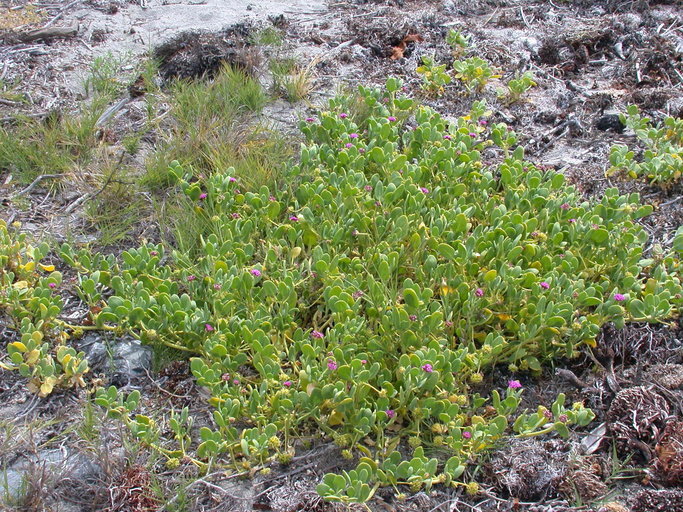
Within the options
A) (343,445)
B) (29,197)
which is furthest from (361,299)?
(29,197)

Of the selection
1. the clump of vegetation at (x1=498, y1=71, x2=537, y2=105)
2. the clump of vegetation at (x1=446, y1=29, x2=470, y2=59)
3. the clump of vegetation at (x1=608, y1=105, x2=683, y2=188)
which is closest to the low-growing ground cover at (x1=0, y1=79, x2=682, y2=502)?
the clump of vegetation at (x1=608, y1=105, x2=683, y2=188)

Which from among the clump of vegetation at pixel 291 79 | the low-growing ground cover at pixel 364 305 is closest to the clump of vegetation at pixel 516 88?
the low-growing ground cover at pixel 364 305

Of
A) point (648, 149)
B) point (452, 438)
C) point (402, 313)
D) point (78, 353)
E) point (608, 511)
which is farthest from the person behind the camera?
point (648, 149)

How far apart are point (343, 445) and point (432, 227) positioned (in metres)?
1.19

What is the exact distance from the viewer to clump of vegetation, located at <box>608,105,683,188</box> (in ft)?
13.1

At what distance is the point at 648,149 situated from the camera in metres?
4.27

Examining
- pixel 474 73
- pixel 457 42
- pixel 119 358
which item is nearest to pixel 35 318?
pixel 119 358

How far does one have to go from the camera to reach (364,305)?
3221 millimetres

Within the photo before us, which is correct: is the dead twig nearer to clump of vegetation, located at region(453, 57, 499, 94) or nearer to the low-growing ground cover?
the low-growing ground cover

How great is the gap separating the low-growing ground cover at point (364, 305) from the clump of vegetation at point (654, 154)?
434mm

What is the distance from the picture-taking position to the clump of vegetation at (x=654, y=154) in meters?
3.99

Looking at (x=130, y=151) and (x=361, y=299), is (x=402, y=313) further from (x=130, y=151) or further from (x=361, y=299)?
(x=130, y=151)

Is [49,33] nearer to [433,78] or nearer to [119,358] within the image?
[433,78]

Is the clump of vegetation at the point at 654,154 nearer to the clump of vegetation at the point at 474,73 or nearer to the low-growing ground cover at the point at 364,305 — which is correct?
the low-growing ground cover at the point at 364,305
